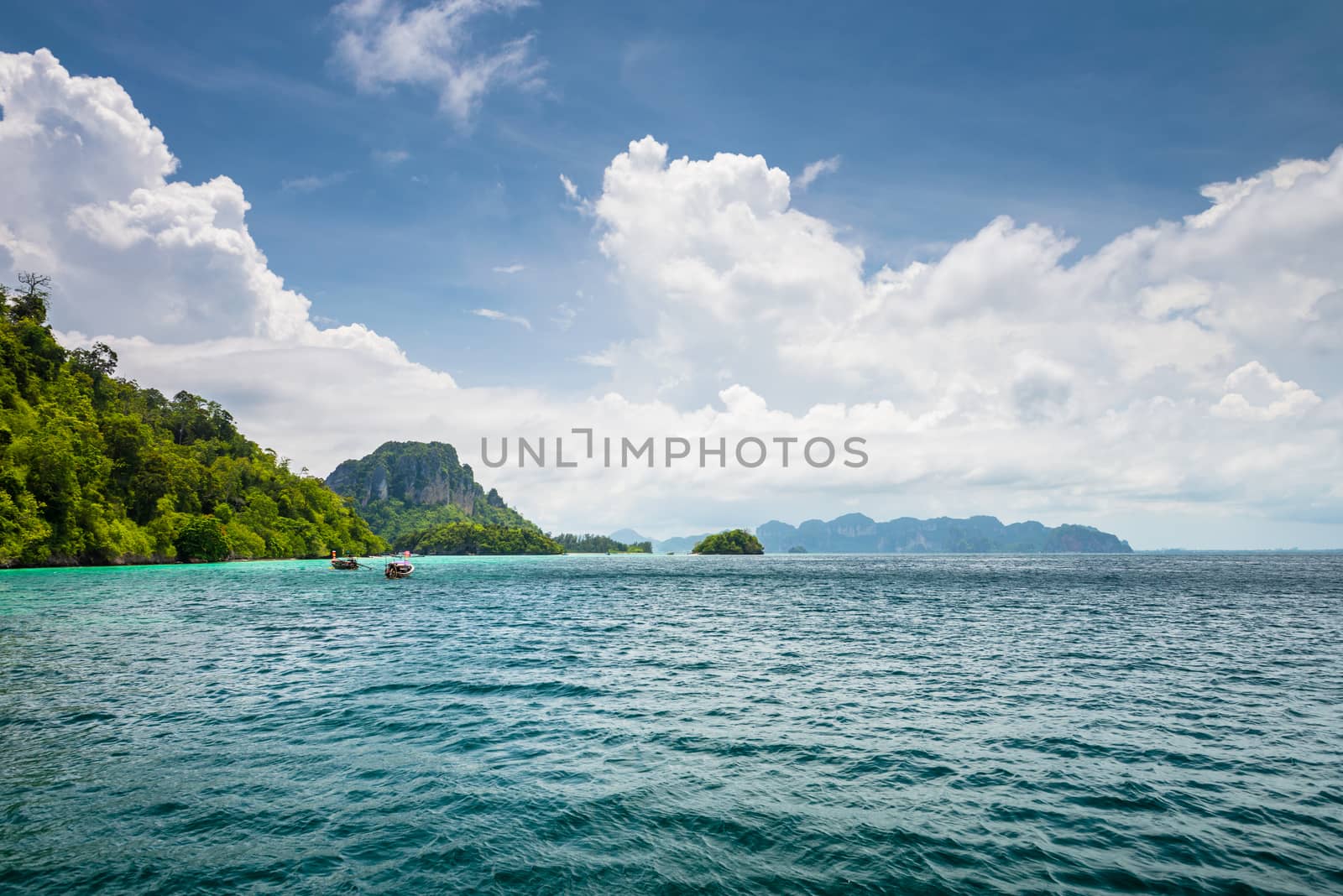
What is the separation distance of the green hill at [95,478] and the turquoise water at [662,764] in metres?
85.4

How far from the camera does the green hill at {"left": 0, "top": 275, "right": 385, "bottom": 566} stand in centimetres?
10069

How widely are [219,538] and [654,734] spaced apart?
17301 centimetres

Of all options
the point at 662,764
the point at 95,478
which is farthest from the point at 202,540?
the point at 662,764

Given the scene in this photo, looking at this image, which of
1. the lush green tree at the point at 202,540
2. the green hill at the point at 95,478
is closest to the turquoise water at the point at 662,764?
the green hill at the point at 95,478

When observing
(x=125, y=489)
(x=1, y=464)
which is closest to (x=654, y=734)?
(x=1, y=464)

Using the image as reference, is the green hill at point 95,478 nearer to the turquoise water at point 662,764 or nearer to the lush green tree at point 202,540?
the lush green tree at point 202,540

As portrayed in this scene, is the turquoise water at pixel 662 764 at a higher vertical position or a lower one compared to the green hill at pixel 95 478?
lower

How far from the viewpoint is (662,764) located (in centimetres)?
1789

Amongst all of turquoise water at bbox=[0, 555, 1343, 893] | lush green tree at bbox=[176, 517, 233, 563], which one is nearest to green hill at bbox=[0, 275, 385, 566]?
lush green tree at bbox=[176, 517, 233, 563]

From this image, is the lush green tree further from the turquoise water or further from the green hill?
the turquoise water

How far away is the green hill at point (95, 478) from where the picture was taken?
330 ft

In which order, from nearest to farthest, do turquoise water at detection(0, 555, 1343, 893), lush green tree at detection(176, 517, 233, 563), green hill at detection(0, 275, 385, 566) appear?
1. turquoise water at detection(0, 555, 1343, 893)
2. green hill at detection(0, 275, 385, 566)
3. lush green tree at detection(176, 517, 233, 563)

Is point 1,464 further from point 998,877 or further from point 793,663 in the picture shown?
point 998,877

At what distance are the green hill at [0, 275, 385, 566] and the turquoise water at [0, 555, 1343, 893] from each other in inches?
3361
